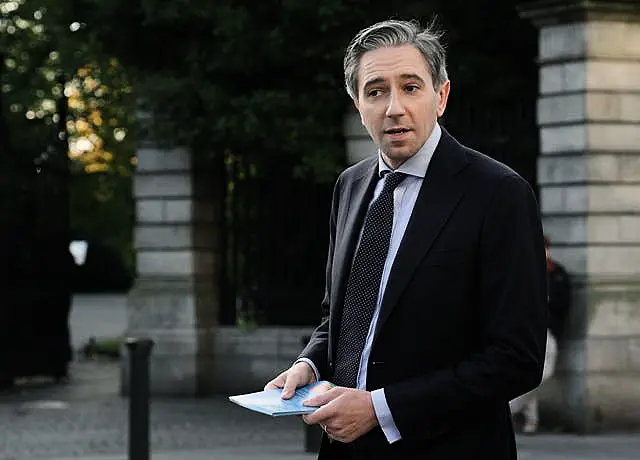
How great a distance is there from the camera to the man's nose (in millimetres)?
3400

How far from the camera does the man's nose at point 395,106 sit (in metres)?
3.40

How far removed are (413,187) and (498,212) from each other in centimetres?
24

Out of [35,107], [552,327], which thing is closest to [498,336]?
[552,327]

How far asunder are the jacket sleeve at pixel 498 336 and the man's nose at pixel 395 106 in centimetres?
26

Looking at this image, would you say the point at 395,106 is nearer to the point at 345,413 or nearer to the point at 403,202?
the point at 403,202

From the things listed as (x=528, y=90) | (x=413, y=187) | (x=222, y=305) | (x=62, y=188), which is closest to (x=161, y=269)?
(x=222, y=305)

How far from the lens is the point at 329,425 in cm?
339

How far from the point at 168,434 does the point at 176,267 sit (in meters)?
3.43

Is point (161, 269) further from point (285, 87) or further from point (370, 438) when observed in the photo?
point (370, 438)

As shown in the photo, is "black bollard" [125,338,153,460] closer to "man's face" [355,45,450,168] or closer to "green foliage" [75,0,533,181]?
"green foliage" [75,0,533,181]

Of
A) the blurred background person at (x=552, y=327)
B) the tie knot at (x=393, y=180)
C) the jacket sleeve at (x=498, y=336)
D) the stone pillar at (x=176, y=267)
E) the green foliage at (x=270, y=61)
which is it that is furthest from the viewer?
the stone pillar at (x=176, y=267)

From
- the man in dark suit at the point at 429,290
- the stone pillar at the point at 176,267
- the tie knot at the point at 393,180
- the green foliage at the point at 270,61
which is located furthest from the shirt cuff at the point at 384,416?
the stone pillar at the point at 176,267

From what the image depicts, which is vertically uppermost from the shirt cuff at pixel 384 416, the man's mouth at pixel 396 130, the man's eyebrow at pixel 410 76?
the man's eyebrow at pixel 410 76

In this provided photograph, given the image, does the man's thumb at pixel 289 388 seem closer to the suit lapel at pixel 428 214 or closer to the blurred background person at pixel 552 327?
the suit lapel at pixel 428 214
